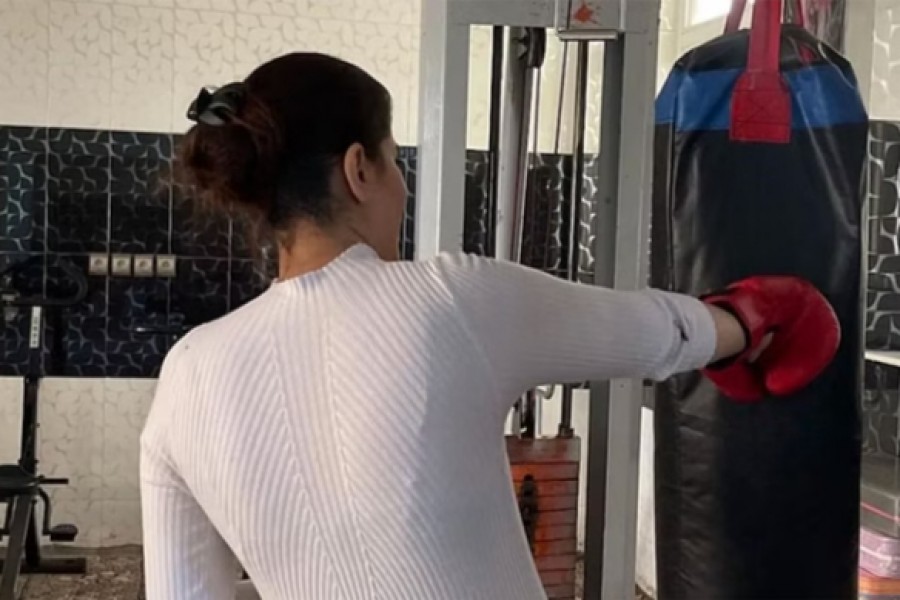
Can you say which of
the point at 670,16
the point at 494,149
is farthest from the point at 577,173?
the point at 670,16

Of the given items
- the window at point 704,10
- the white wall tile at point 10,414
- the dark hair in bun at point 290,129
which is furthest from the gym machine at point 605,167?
the white wall tile at point 10,414

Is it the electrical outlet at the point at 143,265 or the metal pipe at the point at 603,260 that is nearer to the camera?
the metal pipe at the point at 603,260

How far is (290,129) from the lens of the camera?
117 cm

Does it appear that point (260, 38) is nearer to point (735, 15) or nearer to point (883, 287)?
point (883, 287)

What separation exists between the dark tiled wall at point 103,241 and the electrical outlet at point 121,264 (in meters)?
0.03

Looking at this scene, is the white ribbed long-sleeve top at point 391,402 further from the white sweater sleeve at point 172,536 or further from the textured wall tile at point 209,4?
the textured wall tile at point 209,4

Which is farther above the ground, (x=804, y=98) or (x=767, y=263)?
(x=804, y=98)

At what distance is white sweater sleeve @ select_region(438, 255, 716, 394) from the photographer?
1.13 m

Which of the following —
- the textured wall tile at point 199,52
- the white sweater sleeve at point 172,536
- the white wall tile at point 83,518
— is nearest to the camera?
the white sweater sleeve at point 172,536

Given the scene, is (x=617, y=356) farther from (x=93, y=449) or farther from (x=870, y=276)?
(x=93, y=449)

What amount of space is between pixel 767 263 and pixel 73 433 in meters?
3.76

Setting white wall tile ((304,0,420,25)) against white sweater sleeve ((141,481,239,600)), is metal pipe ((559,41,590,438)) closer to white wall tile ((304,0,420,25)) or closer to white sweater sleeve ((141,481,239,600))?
white sweater sleeve ((141,481,239,600))

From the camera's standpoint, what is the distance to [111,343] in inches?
185

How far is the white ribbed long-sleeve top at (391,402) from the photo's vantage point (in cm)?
113
